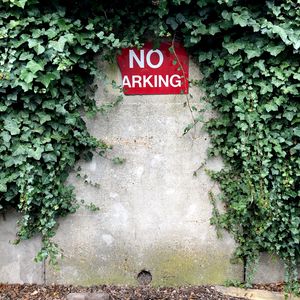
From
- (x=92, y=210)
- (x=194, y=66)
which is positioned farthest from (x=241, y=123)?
(x=92, y=210)

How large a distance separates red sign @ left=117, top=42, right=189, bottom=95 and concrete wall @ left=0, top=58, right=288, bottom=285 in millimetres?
89

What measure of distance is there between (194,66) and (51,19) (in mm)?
1272

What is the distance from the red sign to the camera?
147 inches

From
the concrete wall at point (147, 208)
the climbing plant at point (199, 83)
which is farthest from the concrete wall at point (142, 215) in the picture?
the climbing plant at point (199, 83)

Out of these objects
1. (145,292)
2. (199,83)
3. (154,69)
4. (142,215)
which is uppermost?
(154,69)

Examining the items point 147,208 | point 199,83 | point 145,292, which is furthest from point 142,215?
point 199,83

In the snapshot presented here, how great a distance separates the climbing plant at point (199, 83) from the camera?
3.37m

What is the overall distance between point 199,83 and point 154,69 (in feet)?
1.36

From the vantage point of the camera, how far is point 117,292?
12.6 ft

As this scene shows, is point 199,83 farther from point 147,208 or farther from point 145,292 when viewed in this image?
point 145,292

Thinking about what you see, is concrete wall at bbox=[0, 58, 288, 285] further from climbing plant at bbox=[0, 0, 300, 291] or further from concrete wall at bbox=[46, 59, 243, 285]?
climbing plant at bbox=[0, 0, 300, 291]

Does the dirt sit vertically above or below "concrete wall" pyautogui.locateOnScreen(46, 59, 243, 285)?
below

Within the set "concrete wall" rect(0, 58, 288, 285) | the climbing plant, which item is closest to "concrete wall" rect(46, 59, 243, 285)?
"concrete wall" rect(0, 58, 288, 285)

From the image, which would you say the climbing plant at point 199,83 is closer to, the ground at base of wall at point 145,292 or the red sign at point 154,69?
the red sign at point 154,69
